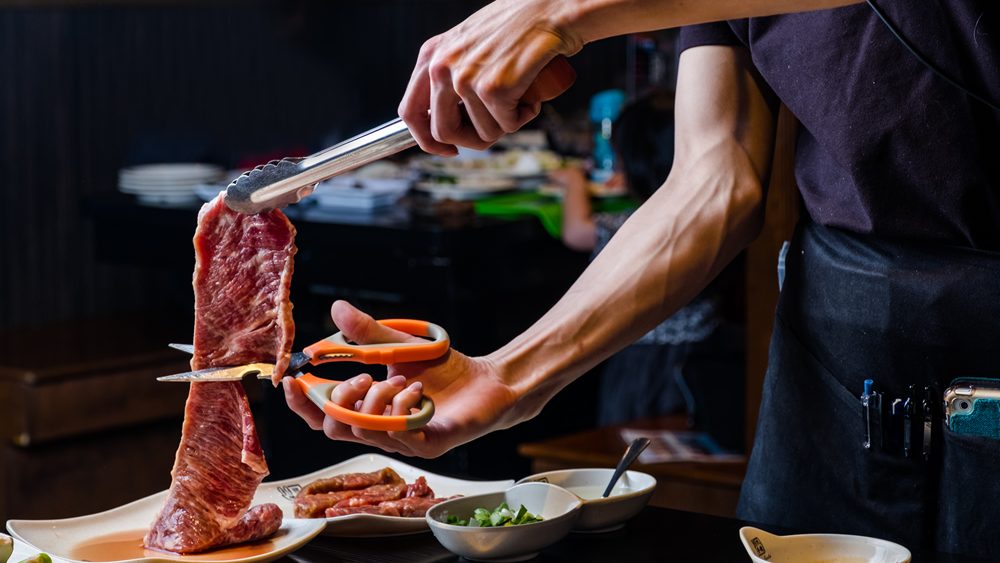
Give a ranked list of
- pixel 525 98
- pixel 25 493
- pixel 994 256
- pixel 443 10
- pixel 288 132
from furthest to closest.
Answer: pixel 443 10
pixel 288 132
pixel 25 493
pixel 994 256
pixel 525 98

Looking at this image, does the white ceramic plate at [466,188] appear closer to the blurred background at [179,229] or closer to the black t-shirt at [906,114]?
the blurred background at [179,229]

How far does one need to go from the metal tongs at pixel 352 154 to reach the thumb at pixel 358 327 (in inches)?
5.2

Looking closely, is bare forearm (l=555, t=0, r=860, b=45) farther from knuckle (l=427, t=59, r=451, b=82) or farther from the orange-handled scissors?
the orange-handled scissors

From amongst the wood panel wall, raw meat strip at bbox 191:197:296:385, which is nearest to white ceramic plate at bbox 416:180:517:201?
the wood panel wall

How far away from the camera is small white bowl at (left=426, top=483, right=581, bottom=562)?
4.36 ft

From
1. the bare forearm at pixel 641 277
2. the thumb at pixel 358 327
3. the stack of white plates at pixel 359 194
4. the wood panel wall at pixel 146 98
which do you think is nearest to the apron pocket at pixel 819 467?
the bare forearm at pixel 641 277

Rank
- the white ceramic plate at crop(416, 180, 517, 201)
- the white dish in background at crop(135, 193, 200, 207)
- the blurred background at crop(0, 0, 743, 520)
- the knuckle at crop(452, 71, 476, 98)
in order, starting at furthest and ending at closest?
the white dish in background at crop(135, 193, 200, 207) → the white ceramic plate at crop(416, 180, 517, 201) → the blurred background at crop(0, 0, 743, 520) → the knuckle at crop(452, 71, 476, 98)

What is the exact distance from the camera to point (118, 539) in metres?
1.50

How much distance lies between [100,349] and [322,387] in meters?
2.90

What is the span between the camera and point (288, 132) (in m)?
5.43

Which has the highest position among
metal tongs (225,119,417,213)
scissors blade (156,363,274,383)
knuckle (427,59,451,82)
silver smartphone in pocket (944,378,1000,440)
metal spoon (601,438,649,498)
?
knuckle (427,59,451,82)

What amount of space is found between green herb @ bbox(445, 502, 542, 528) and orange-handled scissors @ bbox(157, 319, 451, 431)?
17 cm

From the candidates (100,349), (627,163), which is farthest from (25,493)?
(627,163)

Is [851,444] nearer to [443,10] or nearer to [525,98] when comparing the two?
[525,98]
